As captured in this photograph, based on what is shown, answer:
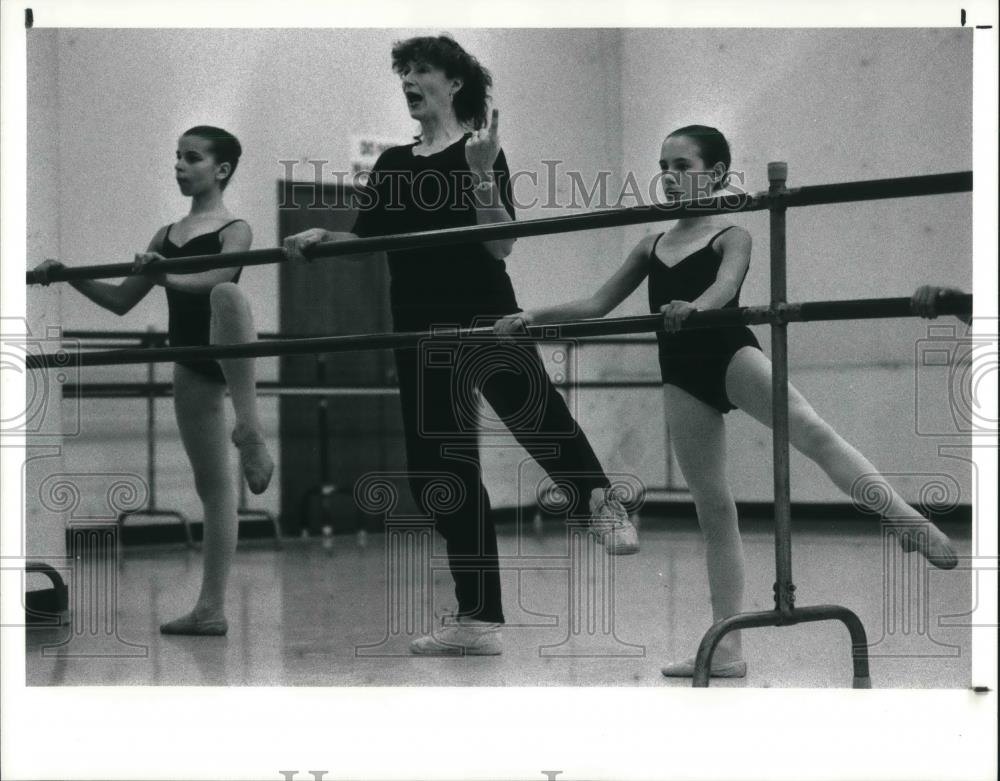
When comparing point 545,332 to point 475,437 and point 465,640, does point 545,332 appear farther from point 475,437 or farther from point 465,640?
point 465,640

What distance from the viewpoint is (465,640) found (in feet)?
7.47

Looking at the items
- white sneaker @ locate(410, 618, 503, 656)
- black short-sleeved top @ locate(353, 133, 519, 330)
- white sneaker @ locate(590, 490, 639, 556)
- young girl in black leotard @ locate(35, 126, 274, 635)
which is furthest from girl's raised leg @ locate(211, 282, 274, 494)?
white sneaker @ locate(590, 490, 639, 556)

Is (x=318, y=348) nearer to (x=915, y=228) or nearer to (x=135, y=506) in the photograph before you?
(x=135, y=506)

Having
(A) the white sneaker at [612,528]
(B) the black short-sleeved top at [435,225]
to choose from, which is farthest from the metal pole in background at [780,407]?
(B) the black short-sleeved top at [435,225]

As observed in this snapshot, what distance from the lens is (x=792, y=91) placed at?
7.25 ft

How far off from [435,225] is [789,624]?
0.88m

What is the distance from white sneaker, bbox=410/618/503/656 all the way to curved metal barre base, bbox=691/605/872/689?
0.37m

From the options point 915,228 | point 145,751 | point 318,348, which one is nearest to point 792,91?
point 915,228

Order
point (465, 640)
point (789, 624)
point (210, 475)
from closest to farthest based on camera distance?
point (789, 624)
point (465, 640)
point (210, 475)

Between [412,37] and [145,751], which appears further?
[412,37]

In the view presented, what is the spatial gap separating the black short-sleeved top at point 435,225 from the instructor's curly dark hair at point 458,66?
53mm

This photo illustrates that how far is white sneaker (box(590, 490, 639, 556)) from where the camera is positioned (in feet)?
7.39

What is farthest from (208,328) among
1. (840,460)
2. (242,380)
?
(840,460)

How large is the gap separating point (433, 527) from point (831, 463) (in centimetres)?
68
